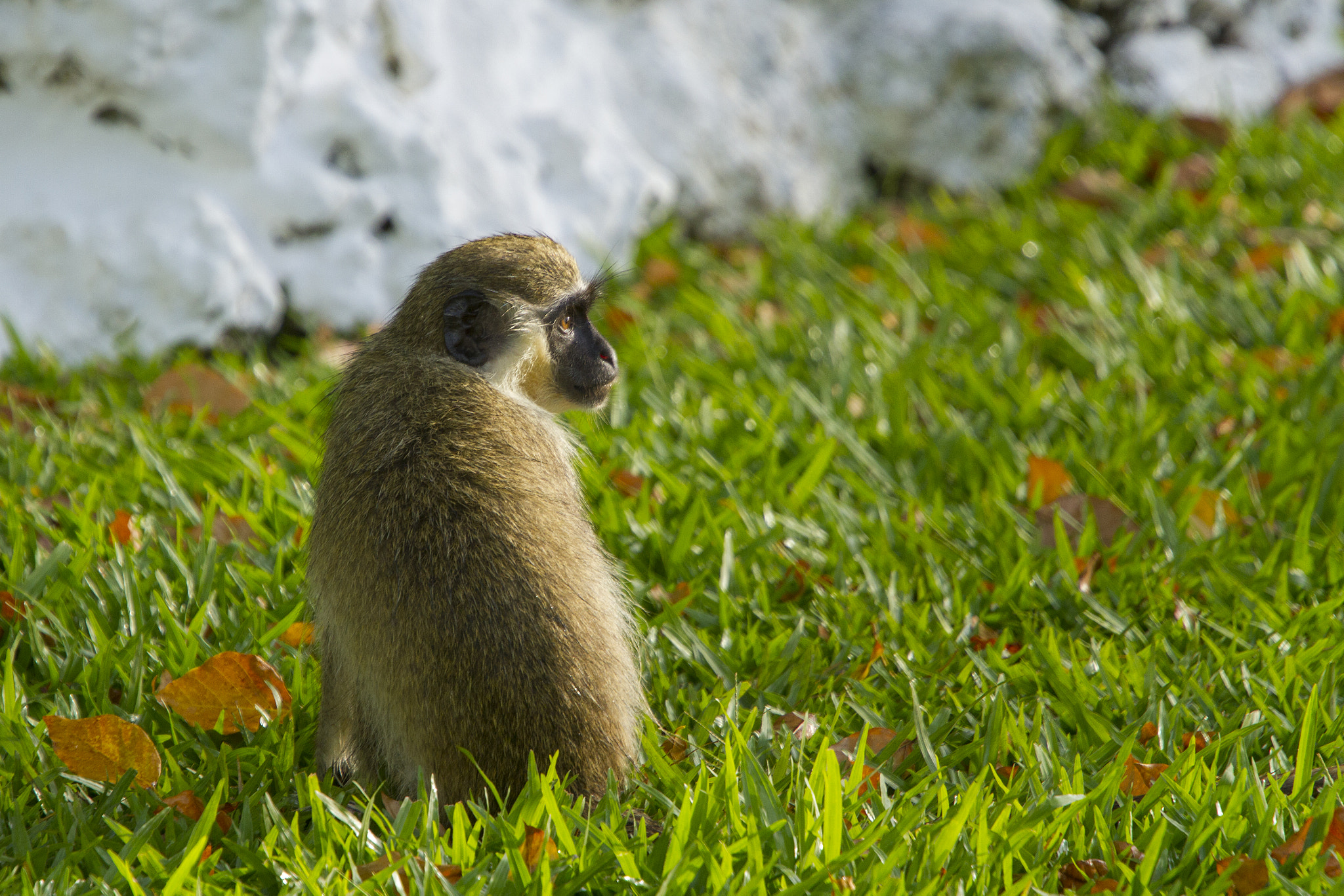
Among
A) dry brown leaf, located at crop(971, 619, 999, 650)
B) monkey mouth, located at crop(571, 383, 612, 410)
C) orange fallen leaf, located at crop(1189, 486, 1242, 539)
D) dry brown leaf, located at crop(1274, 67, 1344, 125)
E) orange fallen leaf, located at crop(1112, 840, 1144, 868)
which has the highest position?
monkey mouth, located at crop(571, 383, 612, 410)

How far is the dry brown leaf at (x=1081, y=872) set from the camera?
7.75ft

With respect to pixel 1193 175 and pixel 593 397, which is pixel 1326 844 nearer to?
pixel 593 397

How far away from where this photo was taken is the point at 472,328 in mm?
2869

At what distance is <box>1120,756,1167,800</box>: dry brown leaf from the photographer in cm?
261

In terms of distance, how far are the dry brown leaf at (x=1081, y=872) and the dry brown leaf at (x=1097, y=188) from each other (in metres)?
4.42

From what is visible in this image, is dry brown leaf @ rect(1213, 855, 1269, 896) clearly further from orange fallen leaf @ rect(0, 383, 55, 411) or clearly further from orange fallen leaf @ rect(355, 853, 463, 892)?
orange fallen leaf @ rect(0, 383, 55, 411)

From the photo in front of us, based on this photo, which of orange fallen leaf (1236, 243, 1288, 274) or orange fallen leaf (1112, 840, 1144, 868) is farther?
orange fallen leaf (1236, 243, 1288, 274)

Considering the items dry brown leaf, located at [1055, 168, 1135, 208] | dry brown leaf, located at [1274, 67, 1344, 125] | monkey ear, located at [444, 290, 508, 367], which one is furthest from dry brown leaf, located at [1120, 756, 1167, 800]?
dry brown leaf, located at [1274, 67, 1344, 125]

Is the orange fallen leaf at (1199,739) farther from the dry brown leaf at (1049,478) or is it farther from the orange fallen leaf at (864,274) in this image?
the orange fallen leaf at (864,274)

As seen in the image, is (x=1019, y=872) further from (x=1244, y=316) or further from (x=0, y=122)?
(x=0, y=122)

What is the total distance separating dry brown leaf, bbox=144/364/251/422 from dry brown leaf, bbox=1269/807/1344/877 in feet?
11.4

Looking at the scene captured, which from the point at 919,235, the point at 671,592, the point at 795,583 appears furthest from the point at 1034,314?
the point at 671,592

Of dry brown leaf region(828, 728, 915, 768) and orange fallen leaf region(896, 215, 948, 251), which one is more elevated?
dry brown leaf region(828, 728, 915, 768)

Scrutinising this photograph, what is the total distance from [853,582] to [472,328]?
51.3 inches
